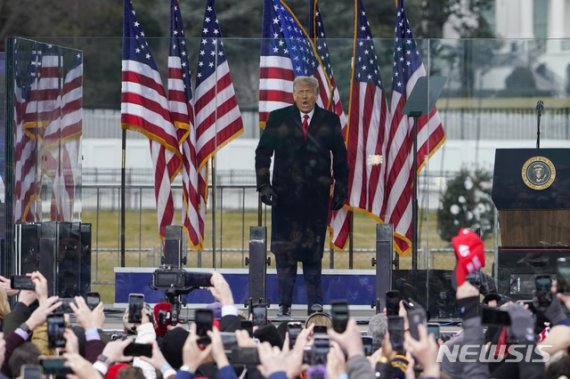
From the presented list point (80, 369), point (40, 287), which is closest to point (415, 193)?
point (40, 287)

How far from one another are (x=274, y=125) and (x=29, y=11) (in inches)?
1080

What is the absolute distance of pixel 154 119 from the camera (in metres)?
16.1

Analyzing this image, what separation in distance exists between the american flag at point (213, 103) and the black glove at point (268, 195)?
2.00ft

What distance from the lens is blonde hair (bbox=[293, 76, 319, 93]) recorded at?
15733 mm

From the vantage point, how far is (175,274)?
44.0 feet

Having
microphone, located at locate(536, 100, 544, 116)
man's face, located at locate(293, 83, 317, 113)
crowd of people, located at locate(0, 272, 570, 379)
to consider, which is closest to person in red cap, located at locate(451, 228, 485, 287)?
crowd of people, located at locate(0, 272, 570, 379)

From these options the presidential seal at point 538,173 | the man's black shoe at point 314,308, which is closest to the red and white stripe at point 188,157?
the man's black shoe at point 314,308

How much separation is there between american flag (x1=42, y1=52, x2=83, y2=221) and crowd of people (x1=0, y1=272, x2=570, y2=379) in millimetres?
4838

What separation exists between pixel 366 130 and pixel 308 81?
0.73 meters

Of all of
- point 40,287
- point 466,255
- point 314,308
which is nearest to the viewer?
point 466,255

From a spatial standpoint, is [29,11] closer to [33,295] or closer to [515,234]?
[515,234]

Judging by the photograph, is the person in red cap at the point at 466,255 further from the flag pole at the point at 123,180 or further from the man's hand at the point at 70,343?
the flag pole at the point at 123,180

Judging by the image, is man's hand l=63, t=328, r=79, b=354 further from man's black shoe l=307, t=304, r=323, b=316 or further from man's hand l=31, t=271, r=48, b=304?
man's black shoe l=307, t=304, r=323, b=316

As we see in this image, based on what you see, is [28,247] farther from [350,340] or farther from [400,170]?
[350,340]
